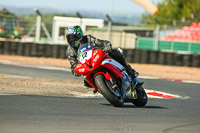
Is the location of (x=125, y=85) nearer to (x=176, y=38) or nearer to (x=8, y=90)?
(x=8, y=90)

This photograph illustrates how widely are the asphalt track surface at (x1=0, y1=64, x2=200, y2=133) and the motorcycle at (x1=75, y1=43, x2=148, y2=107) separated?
26 centimetres

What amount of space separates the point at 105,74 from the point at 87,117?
1.23 m

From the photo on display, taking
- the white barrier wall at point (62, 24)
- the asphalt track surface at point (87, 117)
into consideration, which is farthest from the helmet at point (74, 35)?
the white barrier wall at point (62, 24)

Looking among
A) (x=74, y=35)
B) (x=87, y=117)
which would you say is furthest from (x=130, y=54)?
(x=87, y=117)

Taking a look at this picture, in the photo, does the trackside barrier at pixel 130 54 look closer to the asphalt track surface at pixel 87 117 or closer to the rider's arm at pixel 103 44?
the asphalt track surface at pixel 87 117

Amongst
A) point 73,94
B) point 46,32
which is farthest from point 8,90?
point 46,32

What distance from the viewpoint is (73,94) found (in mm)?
9539

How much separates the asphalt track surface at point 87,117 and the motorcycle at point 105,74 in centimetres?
26

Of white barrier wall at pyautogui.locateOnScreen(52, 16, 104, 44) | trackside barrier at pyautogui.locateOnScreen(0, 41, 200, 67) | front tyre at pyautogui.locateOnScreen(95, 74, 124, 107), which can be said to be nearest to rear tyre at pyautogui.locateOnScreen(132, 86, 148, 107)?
front tyre at pyautogui.locateOnScreen(95, 74, 124, 107)

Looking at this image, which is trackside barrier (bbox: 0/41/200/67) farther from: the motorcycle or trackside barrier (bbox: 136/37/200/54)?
the motorcycle

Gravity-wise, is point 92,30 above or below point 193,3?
below

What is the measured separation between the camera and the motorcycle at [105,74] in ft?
23.8

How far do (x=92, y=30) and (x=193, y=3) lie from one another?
87.4 feet

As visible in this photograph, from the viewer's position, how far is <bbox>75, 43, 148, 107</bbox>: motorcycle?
7.25 meters
